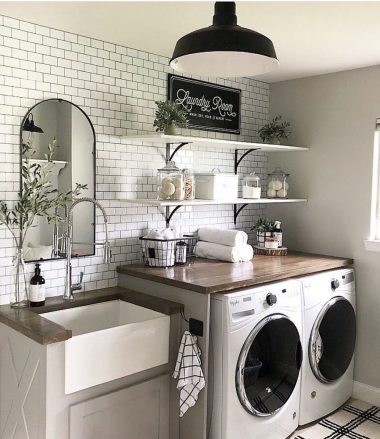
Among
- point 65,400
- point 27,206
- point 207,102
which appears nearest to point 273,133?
point 207,102

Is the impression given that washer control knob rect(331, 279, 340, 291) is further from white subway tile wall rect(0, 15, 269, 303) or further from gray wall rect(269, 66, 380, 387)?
white subway tile wall rect(0, 15, 269, 303)

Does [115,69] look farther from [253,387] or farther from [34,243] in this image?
[253,387]

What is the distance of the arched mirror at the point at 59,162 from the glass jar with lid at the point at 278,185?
4.71 ft

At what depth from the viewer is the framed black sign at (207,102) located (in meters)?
3.18

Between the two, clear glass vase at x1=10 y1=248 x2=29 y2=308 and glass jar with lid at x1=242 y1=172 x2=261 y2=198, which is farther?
glass jar with lid at x1=242 y1=172 x2=261 y2=198

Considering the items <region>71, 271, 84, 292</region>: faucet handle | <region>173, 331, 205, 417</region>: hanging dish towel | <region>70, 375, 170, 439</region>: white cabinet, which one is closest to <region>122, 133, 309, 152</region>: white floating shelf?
<region>71, 271, 84, 292</region>: faucet handle

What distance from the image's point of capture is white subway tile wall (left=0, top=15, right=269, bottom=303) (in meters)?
2.45

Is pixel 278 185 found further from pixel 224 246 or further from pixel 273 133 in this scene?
pixel 224 246

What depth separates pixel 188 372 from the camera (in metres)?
2.35

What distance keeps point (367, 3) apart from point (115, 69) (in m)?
1.42

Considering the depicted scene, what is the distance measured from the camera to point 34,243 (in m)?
2.57

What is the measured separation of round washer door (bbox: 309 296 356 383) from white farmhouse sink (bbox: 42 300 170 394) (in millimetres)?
1079

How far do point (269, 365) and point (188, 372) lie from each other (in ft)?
1.81

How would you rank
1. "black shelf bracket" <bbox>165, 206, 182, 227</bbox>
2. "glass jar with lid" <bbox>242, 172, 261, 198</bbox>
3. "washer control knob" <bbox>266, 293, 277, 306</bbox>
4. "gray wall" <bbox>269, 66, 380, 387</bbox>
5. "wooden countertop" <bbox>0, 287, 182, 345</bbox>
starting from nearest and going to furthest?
"wooden countertop" <bbox>0, 287, 182, 345</bbox>, "washer control knob" <bbox>266, 293, 277, 306</bbox>, "black shelf bracket" <bbox>165, 206, 182, 227</bbox>, "gray wall" <bbox>269, 66, 380, 387</bbox>, "glass jar with lid" <bbox>242, 172, 261, 198</bbox>
